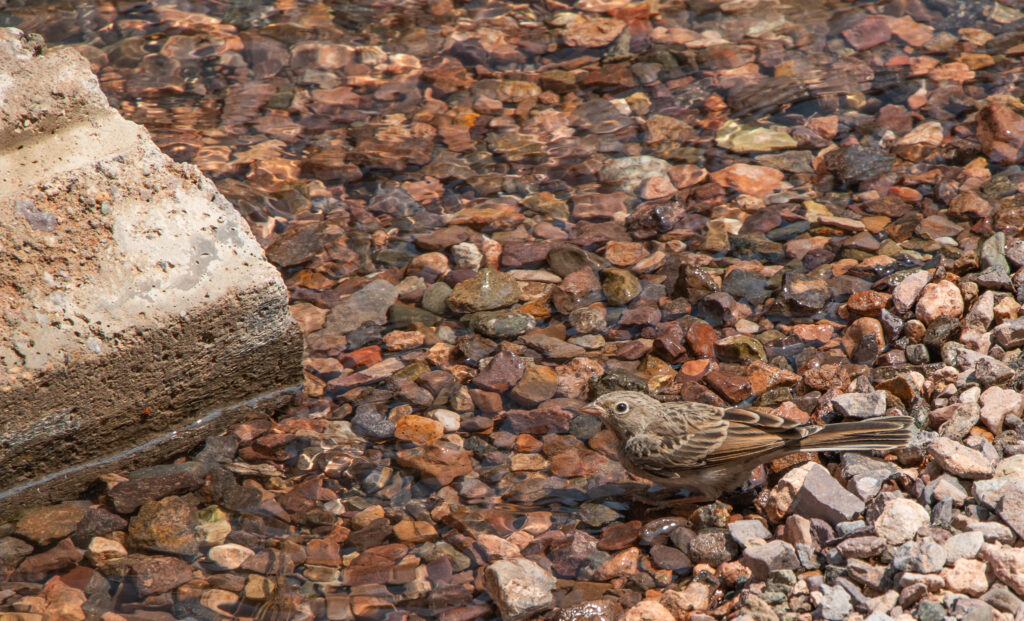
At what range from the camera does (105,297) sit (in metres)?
5.28

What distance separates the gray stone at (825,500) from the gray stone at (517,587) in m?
1.35

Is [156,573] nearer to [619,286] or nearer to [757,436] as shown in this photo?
[757,436]

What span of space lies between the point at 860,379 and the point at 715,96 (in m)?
4.26

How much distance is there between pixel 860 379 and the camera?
5.76 meters

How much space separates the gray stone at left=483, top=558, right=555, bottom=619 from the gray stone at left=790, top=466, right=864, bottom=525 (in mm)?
1347

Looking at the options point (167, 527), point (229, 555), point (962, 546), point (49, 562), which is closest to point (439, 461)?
point (229, 555)

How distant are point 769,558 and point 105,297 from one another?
378 cm

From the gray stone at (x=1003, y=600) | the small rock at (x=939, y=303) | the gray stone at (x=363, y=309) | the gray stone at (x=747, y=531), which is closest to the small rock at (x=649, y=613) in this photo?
the gray stone at (x=747, y=531)

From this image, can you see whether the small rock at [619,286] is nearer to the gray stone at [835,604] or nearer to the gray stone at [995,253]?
the gray stone at [995,253]

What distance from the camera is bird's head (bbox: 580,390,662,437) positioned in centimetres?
544

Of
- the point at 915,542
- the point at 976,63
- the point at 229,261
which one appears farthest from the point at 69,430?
the point at 976,63

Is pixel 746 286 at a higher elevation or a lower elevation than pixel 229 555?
higher

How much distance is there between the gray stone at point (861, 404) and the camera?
5.46 metres

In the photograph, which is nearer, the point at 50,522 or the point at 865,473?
the point at 865,473
